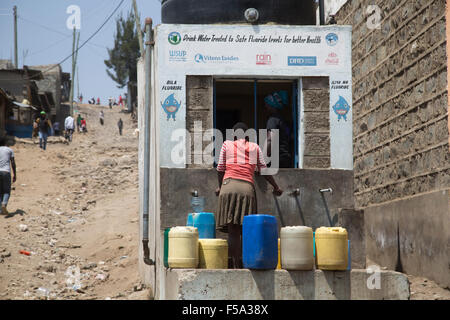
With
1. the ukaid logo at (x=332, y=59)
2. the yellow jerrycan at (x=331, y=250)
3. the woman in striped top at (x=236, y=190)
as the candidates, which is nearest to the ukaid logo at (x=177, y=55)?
the woman in striped top at (x=236, y=190)

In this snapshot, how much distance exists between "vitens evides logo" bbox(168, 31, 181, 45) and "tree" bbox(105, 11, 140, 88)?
155 feet

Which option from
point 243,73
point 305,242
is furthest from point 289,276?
point 243,73

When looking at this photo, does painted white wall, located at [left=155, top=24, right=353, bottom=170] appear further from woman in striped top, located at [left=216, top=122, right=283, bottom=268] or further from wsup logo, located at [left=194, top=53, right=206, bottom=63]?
woman in striped top, located at [left=216, top=122, right=283, bottom=268]

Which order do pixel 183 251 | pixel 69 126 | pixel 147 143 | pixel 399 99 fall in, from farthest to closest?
pixel 69 126 → pixel 399 99 → pixel 147 143 → pixel 183 251

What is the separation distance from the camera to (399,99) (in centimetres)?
1346

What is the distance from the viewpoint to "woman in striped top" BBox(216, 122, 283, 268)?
8383 mm

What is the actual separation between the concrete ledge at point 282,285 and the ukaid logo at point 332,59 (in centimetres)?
363

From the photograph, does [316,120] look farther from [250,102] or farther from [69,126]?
[69,126]

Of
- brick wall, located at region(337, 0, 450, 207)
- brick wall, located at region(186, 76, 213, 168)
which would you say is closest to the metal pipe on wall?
brick wall, located at region(186, 76, 213, 168)

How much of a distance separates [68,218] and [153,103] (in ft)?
30.1

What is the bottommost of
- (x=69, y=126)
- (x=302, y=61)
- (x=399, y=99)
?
(x=399, y=99)

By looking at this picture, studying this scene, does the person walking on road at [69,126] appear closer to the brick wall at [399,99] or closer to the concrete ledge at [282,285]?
the brick wall at [399,99]

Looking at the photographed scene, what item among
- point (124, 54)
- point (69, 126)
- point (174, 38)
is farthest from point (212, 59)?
point (124, 54)

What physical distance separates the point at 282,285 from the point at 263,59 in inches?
150
